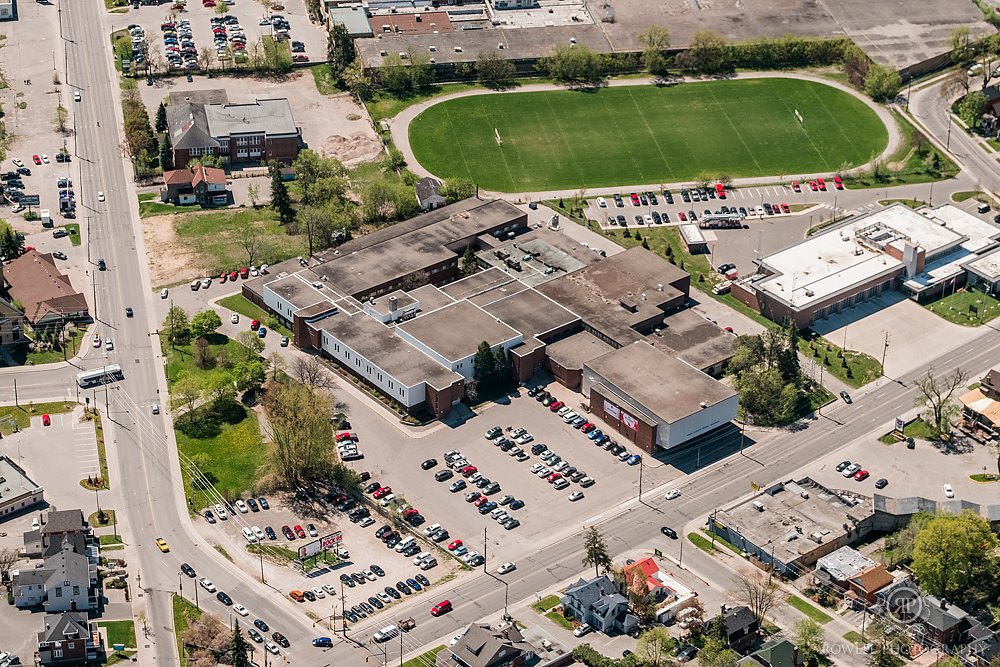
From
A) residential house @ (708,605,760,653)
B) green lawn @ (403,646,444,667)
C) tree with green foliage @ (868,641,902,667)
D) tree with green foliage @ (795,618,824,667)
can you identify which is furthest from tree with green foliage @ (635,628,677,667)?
green lawn @ (403,646,444,667)

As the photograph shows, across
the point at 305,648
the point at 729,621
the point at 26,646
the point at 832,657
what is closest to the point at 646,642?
the point at 729,621

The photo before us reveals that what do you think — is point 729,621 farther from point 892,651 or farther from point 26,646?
point 26,646

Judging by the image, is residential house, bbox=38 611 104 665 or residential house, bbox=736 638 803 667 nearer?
residential house, bbox=38 611 104 665

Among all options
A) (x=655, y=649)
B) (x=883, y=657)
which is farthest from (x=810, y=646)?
(x=655, y=649)

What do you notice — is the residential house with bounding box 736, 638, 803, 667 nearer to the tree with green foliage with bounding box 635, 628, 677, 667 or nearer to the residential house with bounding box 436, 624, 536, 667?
the tree with green foliage with bounding box 635, 628, 677, 667

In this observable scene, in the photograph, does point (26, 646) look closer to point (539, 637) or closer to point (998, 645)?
point (539, 637)

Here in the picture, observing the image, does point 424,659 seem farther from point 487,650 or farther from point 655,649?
point 655,649
